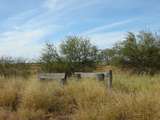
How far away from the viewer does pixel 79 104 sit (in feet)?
32.9

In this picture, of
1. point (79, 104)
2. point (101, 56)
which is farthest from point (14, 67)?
point (79, 104)

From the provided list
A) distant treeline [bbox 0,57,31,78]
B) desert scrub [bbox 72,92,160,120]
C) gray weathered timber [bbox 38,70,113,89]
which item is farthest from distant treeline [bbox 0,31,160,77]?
desert scrub [bbox 72,92,160,120]

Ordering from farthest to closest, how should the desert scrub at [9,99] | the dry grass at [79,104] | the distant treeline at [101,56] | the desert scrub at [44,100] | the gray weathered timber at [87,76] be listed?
the distant treeline at [101,56] < the gray weathered timber at [87,76] < the desert scrub at [9,99] < the desert scrub at [44,100] < the dry grass at [79,104]

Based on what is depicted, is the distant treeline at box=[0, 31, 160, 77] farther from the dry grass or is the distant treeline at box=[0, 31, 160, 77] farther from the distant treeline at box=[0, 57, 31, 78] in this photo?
the dry grass

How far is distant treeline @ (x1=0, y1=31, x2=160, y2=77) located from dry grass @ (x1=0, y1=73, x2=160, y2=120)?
16625mm

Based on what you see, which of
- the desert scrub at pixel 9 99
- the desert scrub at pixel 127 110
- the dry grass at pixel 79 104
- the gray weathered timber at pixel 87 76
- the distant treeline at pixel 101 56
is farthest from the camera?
the distant treeline at pixel 101 56

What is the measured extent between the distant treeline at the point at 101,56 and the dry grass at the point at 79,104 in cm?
1662

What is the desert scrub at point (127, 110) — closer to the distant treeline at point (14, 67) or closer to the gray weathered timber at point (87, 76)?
the gray weathered timber at point (87, 76)

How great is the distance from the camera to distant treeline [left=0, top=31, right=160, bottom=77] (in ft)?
98.8

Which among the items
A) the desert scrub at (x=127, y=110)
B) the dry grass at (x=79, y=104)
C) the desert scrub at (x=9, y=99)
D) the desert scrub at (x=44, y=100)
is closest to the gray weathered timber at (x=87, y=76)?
the dry grass at (x=79, y=104)

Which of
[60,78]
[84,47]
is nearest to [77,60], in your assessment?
[84,47]

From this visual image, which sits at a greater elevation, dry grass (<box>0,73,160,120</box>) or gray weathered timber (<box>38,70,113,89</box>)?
gray weathered timber (<box>38,70,113,89</box>)

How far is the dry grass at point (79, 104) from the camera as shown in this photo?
871 centimetres

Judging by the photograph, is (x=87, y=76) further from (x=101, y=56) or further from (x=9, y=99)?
(x=101, y=56)
